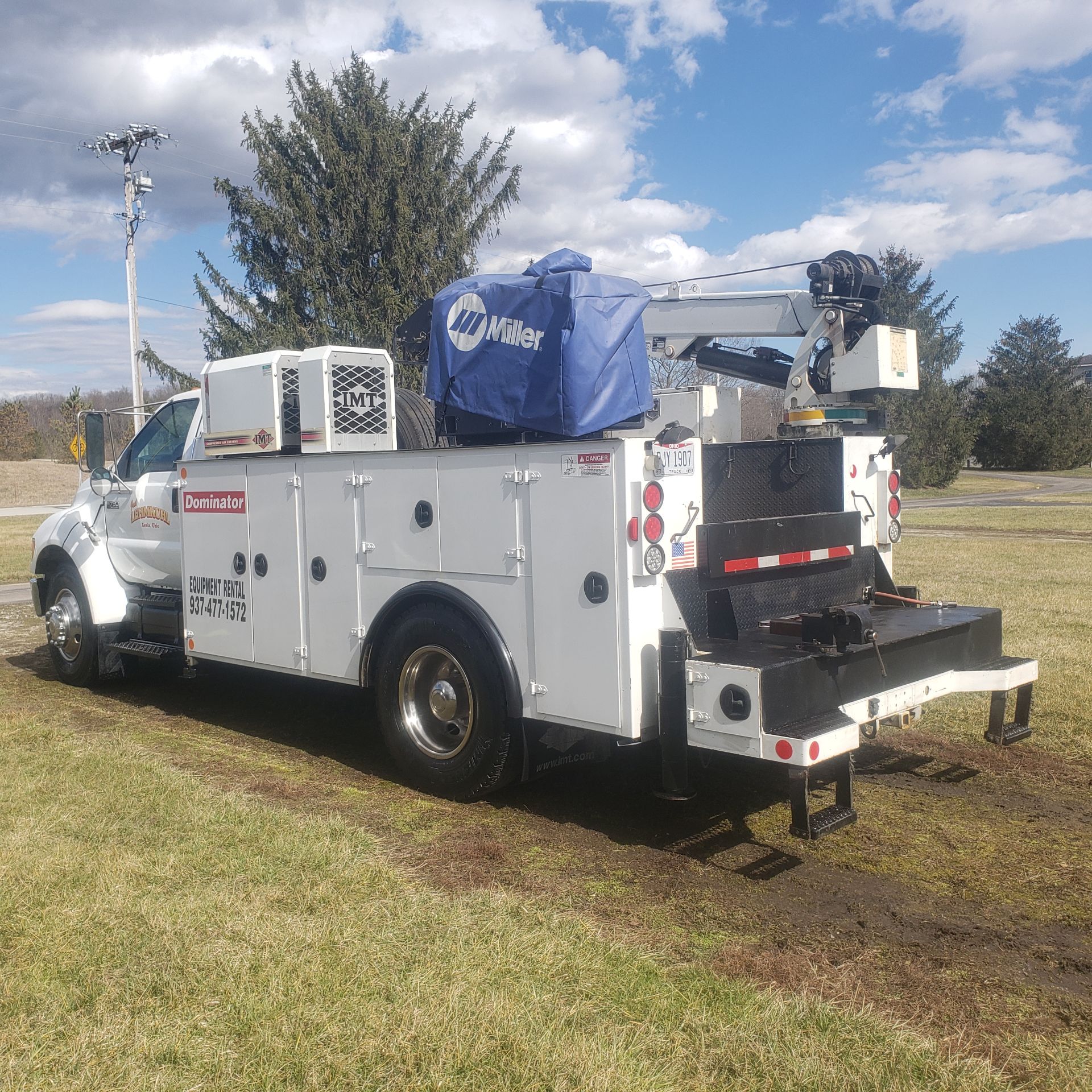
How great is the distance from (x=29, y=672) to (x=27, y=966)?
644 cm

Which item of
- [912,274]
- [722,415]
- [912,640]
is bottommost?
[912,640]

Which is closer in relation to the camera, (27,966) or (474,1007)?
(474,1007)

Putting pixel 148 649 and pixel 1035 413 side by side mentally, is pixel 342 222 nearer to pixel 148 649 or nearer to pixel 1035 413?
pixel 148 649

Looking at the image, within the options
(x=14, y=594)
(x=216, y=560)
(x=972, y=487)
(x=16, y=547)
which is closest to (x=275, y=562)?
(x=216, y=560)

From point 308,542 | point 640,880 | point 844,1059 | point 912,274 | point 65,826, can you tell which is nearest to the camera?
point 844,1059

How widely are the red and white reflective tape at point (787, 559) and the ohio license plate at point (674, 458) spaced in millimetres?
532

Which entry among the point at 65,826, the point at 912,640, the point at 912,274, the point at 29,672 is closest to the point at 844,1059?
the point at 912,640

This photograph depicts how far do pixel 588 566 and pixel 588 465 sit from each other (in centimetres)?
45

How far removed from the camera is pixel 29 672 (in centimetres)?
942

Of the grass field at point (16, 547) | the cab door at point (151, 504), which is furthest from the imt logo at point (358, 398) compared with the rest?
the grass field at point (16, 547)

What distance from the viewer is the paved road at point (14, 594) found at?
14.5 metres

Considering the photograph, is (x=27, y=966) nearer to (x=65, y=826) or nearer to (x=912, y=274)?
(x=65, y=826)

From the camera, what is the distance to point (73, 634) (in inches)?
342

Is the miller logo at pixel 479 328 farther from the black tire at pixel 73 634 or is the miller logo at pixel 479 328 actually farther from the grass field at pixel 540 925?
the black tire at pixel 73 634
